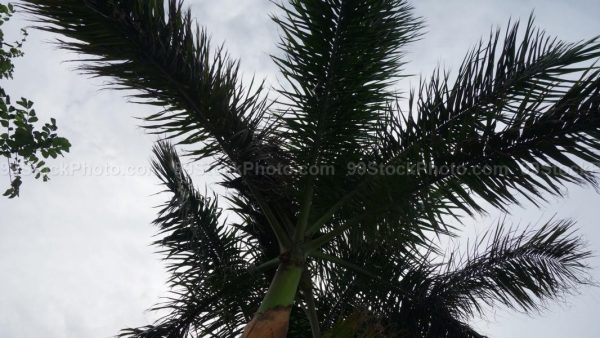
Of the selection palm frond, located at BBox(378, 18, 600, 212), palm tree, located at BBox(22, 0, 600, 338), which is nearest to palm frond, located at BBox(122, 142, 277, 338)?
palm tree, located at BBox(22, 0, 600, 338)

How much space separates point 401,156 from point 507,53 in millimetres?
976

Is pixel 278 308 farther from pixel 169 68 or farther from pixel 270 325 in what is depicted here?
pixel 169 68

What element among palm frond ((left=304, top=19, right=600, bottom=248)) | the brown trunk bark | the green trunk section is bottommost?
the brown trunk bark

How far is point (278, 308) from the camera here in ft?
11.4

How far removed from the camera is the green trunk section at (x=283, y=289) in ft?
11.5

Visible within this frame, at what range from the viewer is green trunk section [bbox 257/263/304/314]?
351cm

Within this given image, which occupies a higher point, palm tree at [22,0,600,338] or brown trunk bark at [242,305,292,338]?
palm tree at [22,0,600,338]

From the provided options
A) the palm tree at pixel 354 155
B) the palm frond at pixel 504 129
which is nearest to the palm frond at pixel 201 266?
the palm tree at pixel 354 155

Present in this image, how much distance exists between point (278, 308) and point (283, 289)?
152mm

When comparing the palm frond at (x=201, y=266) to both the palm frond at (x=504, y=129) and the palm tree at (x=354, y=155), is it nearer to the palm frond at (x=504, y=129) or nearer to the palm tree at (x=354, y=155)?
the palm tree at (x=354, y=155)

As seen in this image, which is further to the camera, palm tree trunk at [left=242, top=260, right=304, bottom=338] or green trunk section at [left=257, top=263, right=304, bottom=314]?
green trunk section at [left=257, top=263, right=304, bottom=314]

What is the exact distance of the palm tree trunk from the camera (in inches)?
132

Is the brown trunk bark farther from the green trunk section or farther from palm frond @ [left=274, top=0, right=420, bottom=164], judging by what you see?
palm frond @ [left=274, top=0, right=420, bottom=164]

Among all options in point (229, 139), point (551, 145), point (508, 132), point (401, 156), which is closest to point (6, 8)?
point (229, 139)
